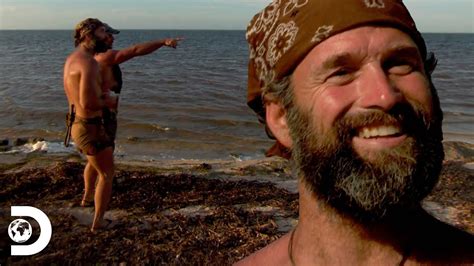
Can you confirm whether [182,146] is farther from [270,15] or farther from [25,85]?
[25,85]

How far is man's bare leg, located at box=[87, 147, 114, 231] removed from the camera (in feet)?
19.9

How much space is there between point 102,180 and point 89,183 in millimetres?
823

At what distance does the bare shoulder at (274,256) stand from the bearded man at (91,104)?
4126 mm

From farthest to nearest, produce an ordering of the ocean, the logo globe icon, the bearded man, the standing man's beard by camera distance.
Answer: the ocean → the bearded man → the logo globe icon → the standing man's beard

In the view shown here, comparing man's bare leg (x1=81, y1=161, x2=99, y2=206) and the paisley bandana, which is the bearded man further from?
the paisley bandana

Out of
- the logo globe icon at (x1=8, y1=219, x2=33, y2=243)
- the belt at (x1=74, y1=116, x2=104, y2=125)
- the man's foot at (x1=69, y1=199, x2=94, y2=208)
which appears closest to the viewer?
the logo globe icon at (x1=8, y1=219, x2=33, y2=243)

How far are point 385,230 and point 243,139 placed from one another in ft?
36.9

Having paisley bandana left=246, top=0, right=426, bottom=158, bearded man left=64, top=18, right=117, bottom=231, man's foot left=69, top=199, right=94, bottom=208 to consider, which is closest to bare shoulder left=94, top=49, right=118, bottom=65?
bearded man left=64, top=18, right=117, bottom=231

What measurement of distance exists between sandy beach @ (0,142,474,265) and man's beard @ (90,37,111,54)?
2090 millimetres

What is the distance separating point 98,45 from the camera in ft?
19.9

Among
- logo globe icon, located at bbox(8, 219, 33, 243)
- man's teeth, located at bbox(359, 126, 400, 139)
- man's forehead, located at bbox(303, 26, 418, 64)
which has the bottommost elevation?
logo globe icon, located at bbox(8, 219, 33, 243)

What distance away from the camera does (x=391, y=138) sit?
1595mm

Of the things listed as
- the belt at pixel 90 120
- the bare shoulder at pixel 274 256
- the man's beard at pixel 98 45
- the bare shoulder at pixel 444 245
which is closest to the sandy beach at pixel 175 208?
the belt at pixel 90 120

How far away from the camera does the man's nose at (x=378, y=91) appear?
1600mm
